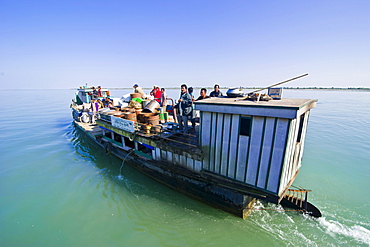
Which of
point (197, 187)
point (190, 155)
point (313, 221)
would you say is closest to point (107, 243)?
point (197, 187)

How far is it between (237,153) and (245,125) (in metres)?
1.07

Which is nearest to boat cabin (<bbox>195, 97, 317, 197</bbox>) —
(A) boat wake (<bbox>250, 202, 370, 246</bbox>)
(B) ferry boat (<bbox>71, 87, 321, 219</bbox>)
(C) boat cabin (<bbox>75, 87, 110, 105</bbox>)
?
(B) ferry boat (<bbox>71, 87, 321, 219</bbox>)

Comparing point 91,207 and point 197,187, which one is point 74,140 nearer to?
point 91,207

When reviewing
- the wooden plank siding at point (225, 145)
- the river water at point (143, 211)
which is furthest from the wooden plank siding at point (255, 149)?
the river water at point (143, 211)

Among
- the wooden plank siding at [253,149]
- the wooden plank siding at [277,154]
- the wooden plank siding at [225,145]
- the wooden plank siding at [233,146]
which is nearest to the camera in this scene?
the wooden plank siding at [277,154]

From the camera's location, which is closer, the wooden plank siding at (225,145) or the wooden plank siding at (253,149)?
the wooden plank siding at (253,149)

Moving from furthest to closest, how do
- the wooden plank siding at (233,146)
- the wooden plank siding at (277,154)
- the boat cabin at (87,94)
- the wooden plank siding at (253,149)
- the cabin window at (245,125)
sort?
1. the boat cabin at (87,94)
2. the wooden plank siding at (233,146)
3. the cabin window at (245,125)
4. the wooden plank siding at (253,149)
5. the wooden plank siding at (277,154)

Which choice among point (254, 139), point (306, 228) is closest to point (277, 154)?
point (254, 139)

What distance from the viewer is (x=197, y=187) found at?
7699mm

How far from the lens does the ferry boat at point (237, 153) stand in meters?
5.21

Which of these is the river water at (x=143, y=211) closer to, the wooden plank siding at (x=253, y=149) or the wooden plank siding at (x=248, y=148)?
the wooden plank siding at (x=253, y=149)

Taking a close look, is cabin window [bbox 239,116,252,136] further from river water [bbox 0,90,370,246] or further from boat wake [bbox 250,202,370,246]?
boat wake [bbox 250,202,370,246]

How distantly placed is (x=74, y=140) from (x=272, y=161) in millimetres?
19754

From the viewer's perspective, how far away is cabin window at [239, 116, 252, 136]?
5613 mm
